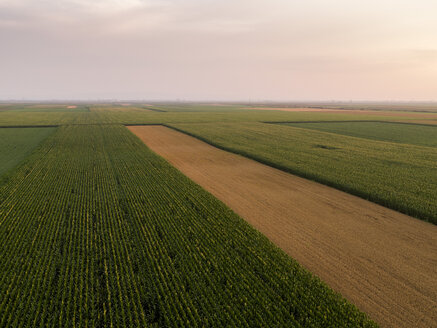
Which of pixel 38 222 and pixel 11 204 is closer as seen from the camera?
pixel 38 222

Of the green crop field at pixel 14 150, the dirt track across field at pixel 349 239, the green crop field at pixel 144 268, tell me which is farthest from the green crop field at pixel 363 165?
the green crop field at pixel 14 150

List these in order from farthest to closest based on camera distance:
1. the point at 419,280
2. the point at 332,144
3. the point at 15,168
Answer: the point at 332,144 < the point at 15,168 < the point at 419,280

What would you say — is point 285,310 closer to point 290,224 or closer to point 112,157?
point 290,224

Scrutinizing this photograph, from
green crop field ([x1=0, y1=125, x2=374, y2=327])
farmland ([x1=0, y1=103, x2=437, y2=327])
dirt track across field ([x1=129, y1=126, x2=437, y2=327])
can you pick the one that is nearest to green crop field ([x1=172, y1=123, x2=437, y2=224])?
farmland ([x1=0, y1=103, x2=437, y2=327])

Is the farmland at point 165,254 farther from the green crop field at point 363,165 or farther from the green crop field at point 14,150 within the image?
the green crop field at point 14,150

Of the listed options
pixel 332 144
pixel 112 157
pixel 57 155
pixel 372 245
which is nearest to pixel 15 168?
pixel 57 155

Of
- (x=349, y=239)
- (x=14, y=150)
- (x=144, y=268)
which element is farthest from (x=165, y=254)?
(x=14, y=150)
